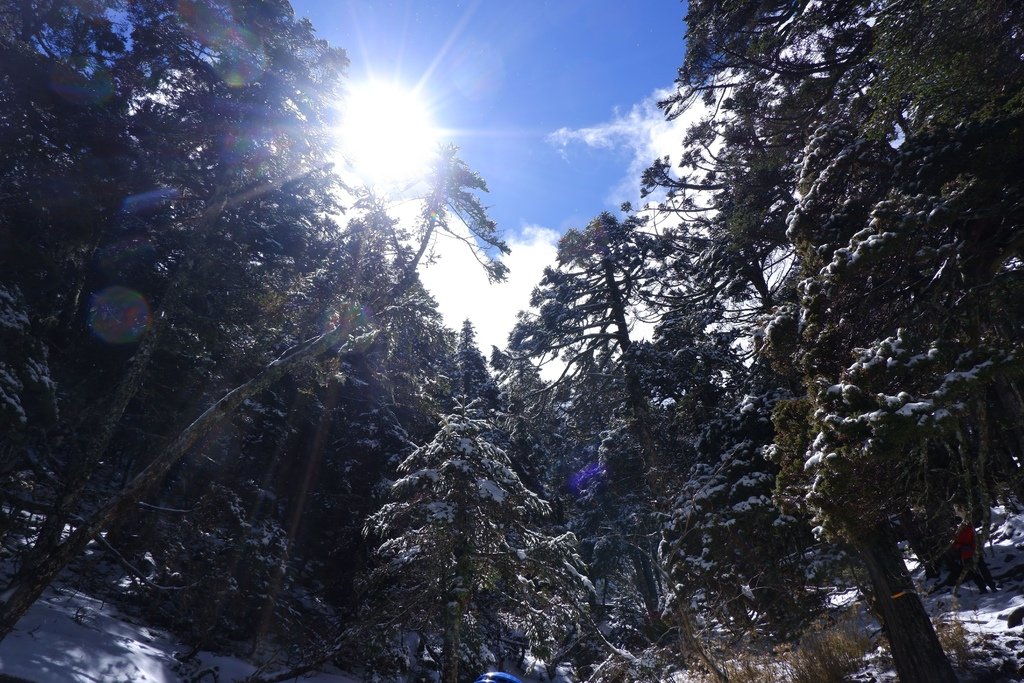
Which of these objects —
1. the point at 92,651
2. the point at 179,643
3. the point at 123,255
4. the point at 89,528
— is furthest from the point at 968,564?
the point at 123,255

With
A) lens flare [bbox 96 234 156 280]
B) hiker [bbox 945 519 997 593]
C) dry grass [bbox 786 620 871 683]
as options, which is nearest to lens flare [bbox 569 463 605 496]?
hiker [bbox 945 519 997 593]

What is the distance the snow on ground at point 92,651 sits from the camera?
7.64 meters

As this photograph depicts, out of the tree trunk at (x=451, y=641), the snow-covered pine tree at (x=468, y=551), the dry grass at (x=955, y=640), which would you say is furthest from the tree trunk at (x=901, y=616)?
the tree trunk at (x=451, y=641)

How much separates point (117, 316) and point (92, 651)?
655 centimetres

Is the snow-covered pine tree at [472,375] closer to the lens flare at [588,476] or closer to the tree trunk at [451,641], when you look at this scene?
the lens flare at [588,476]

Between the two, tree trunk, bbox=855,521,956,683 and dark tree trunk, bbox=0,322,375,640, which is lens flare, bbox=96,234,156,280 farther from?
tree trunk, bbox=855,521,956,683

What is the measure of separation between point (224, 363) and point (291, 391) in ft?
10.7

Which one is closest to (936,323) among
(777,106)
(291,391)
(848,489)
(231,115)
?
(848,489)

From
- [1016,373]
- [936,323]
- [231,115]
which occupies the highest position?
[231,115]

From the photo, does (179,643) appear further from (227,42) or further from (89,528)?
(227,42)

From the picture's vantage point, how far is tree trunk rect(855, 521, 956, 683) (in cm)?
694

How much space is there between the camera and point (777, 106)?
32.8 ft

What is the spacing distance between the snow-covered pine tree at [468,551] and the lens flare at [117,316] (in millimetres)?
6921

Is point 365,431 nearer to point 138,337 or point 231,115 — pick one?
point 138,337
